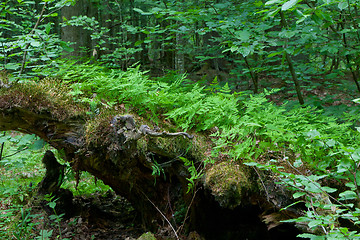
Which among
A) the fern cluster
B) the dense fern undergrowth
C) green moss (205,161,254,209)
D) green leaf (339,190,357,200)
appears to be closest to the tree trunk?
the dense fern undergrowth

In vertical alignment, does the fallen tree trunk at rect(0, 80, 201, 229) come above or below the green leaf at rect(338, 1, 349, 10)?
below

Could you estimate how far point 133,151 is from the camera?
11.0 ft

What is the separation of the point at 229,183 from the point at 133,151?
1.23m

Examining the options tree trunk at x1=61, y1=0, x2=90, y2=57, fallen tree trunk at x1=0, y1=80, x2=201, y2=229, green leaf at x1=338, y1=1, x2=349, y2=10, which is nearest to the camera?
green leaf at x1=338, y1=1, x2=349, y2=10

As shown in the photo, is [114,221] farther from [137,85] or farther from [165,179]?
[137,85]

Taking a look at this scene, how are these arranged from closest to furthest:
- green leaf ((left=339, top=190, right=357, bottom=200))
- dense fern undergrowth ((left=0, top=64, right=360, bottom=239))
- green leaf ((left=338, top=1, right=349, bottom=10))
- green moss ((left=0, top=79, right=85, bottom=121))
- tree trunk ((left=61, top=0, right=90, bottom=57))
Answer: green leaf ((left=339, top=190, right=357, bottom=200)), green leaf ((left=338, top=1, right=349, bottom=10)), dense fern undergrowth ((left=0, top=64, right=360, bottom=239)), green moss ((left=0, top=79, right=85, bottom=121)), tree trunk ((left=61, top=0, right=90, bottom=57))

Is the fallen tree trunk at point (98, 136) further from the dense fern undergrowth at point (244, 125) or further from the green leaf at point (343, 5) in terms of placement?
the green leaf at point (343, 5)

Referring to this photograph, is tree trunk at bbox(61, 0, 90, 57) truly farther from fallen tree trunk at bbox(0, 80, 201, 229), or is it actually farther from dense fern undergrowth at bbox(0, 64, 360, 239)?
fallen tree trunk at bbox(0, 80, 201, 229)

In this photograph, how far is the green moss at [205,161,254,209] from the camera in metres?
2.87

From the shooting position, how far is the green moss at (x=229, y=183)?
287 centimetres

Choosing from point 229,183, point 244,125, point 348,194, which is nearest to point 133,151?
point 229,183

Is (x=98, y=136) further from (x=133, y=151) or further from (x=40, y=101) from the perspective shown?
(x=40, y=101)

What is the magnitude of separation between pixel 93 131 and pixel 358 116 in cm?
357

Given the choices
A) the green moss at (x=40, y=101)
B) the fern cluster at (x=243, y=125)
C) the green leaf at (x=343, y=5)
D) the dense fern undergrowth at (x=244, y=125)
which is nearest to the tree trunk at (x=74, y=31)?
the dense fern undergrowth at (x=244, y=125)
